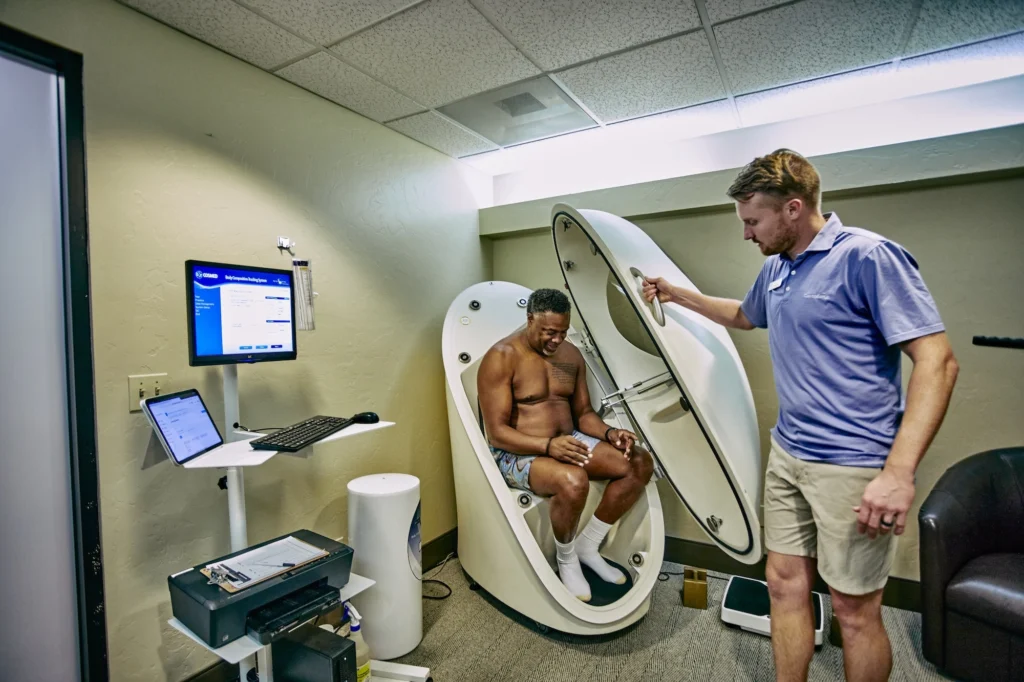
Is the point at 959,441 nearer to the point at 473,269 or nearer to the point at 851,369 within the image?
the point at 851,369

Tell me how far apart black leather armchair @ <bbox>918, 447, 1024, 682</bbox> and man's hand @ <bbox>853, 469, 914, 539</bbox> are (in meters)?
0.74

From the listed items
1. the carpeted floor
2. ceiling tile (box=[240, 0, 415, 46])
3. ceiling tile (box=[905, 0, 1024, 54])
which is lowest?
the carpeted floor

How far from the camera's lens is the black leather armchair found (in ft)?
5.13

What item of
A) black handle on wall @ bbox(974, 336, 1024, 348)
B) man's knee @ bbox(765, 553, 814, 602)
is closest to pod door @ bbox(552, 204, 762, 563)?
man's knee @ bbox(765, 553, 814, 602)

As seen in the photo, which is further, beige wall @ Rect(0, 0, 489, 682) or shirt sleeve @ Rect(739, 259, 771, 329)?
shirt sleeve @ Rect(739, 259, 771, 329)

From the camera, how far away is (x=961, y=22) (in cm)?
169

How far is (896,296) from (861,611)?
801 mm

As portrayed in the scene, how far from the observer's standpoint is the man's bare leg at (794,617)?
1.44 metres

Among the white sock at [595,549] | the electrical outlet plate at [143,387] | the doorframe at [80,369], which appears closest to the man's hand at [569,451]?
the white sock at [595,549]

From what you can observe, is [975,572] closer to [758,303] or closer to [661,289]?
[758,303]

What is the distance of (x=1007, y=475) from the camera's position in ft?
6.15

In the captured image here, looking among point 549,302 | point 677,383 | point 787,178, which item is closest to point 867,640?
point 677,383

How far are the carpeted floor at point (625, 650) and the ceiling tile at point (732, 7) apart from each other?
88.1 inches

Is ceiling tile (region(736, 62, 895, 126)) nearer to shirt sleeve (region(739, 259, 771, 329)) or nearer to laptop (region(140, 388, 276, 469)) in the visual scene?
shirt sleeve (region(739, 259, 771, 329))
